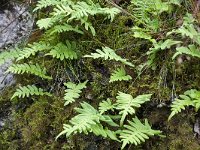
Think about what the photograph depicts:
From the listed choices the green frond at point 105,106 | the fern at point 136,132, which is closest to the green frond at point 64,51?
the green frond at point 105,106

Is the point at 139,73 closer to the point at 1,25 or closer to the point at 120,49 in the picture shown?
the point at 120,49

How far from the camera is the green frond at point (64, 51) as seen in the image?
13.8ft

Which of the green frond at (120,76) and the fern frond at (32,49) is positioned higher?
the fern frond at (32,49)

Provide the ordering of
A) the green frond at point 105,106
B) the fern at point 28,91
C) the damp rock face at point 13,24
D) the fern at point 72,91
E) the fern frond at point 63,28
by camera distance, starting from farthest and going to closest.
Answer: the damp rock face at point 13,24, the fern frond at point 63,28, the fern at point 28,91, the fern at point 72,91, the green frond at point 105,106

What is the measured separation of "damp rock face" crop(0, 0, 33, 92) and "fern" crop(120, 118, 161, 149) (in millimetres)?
2102

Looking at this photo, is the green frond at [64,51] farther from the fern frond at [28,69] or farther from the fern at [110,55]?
the fern at [110,55]

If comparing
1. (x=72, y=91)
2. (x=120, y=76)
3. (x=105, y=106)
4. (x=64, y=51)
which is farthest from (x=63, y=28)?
(x=105, y=106)

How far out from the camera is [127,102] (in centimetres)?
363

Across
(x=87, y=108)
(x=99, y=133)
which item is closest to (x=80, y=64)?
(x=87, y=108)

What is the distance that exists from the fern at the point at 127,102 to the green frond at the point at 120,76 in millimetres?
222

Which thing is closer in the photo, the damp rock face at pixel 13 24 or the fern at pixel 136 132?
the fern at pixel 136 132

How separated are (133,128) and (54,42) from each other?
162 centimetres

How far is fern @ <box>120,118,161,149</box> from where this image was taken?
3348mm

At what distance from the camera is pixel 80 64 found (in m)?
4.36
